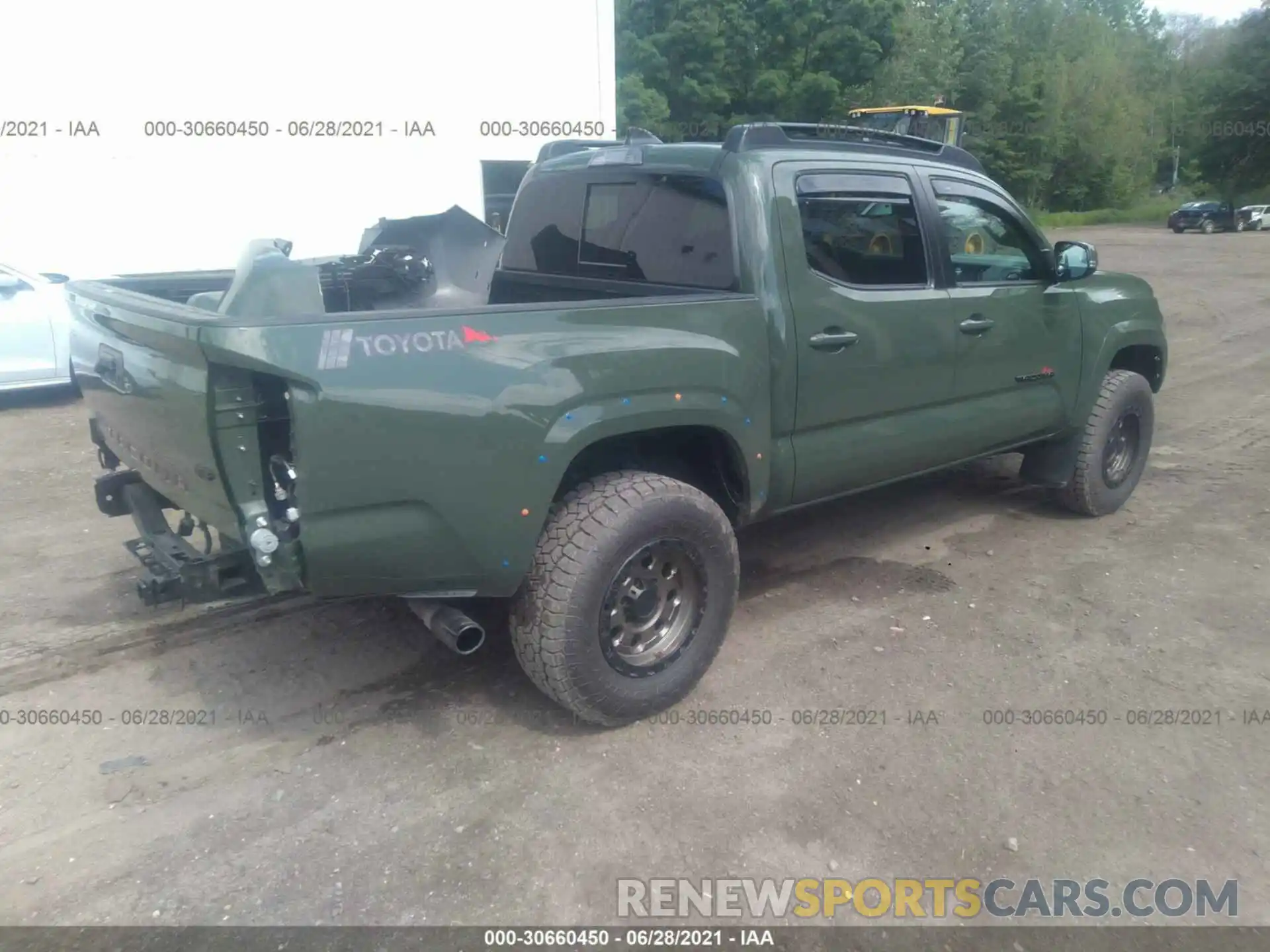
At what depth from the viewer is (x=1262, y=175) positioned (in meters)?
45.0

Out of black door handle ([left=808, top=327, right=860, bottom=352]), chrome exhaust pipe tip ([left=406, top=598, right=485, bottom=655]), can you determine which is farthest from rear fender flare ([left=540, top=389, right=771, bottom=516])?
A: chrome exhaust pipe tip ([left=406, top=598, right=485, bottom=655])

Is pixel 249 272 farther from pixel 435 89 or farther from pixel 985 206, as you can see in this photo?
pixel 435 89

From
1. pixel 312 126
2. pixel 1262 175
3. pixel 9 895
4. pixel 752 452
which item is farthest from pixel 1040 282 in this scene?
pixel 1262 175

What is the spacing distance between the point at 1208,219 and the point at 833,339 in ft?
139

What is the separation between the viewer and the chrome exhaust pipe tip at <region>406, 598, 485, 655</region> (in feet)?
10.6

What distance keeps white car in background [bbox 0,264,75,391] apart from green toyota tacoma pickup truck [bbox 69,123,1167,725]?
5276 millimetres

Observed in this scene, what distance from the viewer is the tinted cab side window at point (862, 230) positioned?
158 inches

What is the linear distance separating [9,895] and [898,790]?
2589 mm

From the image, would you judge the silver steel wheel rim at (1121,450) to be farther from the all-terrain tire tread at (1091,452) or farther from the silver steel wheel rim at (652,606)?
the silver steel wheel rim at (652,606)

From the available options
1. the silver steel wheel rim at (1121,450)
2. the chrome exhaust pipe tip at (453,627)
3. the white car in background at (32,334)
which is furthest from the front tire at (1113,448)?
the white car in background at (32,334)

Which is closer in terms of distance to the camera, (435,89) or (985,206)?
(985,206)

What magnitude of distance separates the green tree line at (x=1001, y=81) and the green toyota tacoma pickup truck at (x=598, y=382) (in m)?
22.8

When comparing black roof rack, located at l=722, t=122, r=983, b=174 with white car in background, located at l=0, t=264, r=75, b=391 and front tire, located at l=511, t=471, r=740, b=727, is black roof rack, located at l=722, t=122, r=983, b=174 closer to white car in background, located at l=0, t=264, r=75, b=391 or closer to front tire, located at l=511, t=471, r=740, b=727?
front tire, located at l=511, t=471, r=740, b=727

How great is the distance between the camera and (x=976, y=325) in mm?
4617
